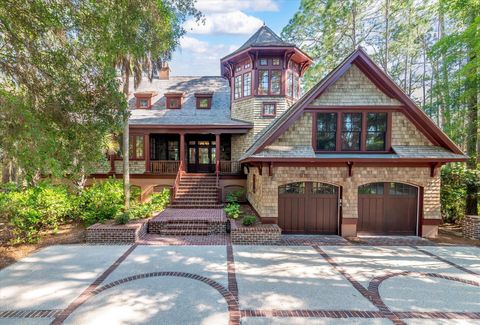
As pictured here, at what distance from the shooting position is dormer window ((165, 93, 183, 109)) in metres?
16.2

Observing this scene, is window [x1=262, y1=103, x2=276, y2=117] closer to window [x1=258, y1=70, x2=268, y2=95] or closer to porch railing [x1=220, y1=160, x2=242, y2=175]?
window [x1=258, y1=70, x2=268, y2=95]

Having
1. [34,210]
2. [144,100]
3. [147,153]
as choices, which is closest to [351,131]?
[147,153]

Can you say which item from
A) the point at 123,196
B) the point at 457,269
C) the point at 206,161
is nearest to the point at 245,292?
the point at 457,269

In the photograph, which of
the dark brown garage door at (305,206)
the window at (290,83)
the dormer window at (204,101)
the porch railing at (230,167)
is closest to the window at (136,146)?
the dormer window at (204,101)

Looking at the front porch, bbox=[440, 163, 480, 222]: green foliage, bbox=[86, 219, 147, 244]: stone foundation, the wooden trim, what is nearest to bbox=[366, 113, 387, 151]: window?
the wooden trim

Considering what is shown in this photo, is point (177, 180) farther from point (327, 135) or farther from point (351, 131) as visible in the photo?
point (351, 131)

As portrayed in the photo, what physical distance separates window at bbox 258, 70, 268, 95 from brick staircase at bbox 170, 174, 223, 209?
5997 mm

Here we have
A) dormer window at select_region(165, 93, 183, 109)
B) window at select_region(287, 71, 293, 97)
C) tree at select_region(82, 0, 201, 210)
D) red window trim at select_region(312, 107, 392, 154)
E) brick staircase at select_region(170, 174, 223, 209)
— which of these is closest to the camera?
tree at select_region(82, 0, 201, 210)

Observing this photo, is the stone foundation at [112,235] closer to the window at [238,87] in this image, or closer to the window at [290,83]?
the window at [238,87]

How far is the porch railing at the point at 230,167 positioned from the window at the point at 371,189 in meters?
7.14

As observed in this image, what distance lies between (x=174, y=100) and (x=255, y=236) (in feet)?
39.1

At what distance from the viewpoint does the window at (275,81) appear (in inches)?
549

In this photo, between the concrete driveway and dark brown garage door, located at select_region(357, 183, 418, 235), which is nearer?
the concrete driveway

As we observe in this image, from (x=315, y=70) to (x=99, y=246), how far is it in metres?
19.9
